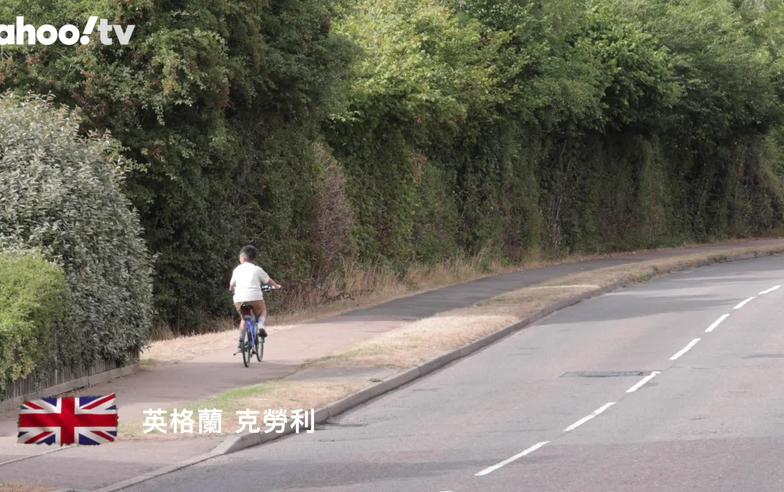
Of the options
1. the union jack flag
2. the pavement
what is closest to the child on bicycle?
the pavement

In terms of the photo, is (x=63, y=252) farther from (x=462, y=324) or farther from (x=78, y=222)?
(x=462, y=324)

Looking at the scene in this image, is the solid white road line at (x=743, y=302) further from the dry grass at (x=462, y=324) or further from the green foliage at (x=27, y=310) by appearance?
the green foliage at (x=27, y=310)

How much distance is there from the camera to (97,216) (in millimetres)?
17812

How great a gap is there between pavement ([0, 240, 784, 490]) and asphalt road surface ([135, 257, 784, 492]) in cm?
7

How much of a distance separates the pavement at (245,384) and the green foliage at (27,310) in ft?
2.07

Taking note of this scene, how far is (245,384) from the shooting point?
57.5 ft

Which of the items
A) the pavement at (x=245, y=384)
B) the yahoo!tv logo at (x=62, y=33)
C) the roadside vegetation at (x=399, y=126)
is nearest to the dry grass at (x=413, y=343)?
the pavement at (x=245, y=384)

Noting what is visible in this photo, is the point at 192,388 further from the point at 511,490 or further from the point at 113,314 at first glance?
the point at 511,490

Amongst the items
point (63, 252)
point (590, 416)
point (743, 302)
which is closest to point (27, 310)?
point (63, 252)

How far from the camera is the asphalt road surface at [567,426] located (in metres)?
11.6

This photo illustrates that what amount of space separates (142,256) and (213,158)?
6580mm

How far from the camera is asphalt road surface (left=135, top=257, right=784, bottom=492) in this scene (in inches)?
458

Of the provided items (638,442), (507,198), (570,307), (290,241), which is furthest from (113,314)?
(507,198)

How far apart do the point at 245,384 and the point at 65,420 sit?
9.03 meters
